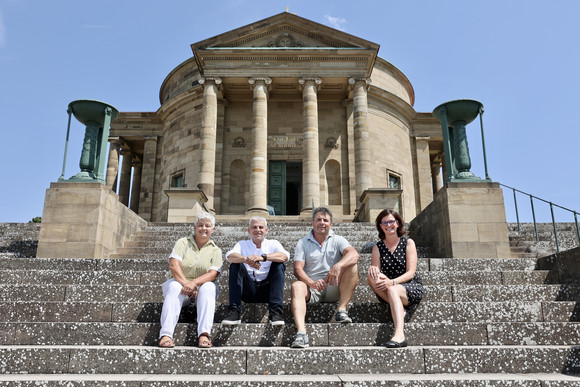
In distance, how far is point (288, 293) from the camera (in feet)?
18.6

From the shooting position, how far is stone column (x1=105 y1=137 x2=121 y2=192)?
88.7 feet

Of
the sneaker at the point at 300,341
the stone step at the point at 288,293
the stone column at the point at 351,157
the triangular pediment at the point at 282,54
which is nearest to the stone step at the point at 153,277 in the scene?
the stone step at the point at 288,293

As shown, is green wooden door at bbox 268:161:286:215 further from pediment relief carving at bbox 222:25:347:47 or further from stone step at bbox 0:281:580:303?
stone step at bbox 0:281:580:303

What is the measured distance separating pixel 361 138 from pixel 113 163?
16.1m

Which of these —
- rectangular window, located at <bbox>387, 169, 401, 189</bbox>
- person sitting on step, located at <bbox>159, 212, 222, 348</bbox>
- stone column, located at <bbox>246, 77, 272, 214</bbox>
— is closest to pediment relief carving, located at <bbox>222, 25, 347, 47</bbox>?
stone column, located at <bbox>246, 77, 272, 214</bbox>

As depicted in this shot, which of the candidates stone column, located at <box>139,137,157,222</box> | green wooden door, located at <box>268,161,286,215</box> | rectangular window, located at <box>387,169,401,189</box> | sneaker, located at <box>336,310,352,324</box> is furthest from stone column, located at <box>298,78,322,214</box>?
sneaker, located at <box>336,310,352,324</box>

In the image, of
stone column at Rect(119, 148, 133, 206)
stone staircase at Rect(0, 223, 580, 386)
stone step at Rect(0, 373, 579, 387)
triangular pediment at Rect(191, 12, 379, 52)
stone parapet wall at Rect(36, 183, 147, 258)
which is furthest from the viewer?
stone column at Rect(119, 148, 133, 206)

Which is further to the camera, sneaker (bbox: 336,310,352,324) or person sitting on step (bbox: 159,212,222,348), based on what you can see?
sneaker (bbox: 336,310,352,324)

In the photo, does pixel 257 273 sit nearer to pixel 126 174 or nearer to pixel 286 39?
pixel 286 39

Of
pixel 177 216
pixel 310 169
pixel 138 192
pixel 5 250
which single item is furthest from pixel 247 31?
pixel 5 250

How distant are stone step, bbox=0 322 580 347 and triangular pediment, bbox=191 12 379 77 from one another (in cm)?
1719

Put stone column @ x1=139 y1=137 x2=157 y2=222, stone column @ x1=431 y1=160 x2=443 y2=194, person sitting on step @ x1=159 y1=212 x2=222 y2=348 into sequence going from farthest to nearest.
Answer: stone column @ x1=431 y1=160 x2=443 y2=194, stone column @ x1=139 y1=137 x2=157 y2=222, person sitting on step @ x1=159 y1=212 x2=222 y2=348

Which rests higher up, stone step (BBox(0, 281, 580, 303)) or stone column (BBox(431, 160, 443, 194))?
stone column (BBox(431, 160, 443, 194))

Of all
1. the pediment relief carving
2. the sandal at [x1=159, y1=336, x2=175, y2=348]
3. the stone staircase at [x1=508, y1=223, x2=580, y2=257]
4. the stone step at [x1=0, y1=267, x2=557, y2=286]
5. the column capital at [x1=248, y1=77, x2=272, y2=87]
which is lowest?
the sandal at [x1=159, y1=336, x2=175, y2=348]
